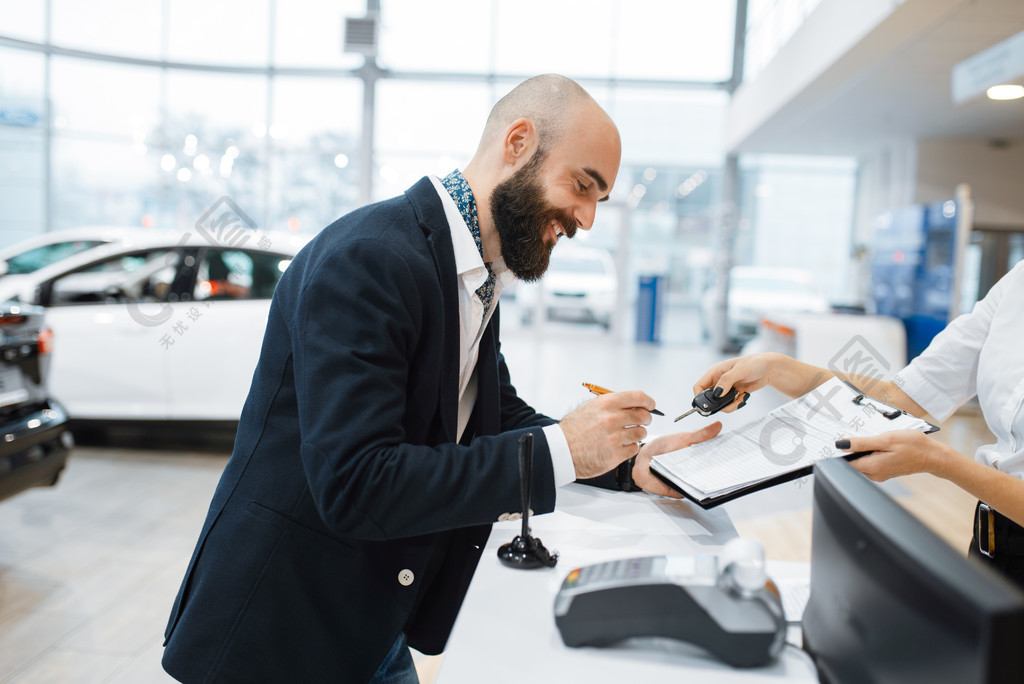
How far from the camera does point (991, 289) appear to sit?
141 cm

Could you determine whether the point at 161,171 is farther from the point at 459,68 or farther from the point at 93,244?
the point at 93,244

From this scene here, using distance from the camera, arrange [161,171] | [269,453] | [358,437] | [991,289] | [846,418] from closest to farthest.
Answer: [358,437] < [269,453] < [846,418] < [991,289] < [161,171]

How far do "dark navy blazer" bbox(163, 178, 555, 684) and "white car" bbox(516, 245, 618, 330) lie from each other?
30.4 feet

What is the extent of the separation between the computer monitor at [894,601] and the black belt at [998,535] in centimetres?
70

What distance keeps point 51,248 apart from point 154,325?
1294 mm

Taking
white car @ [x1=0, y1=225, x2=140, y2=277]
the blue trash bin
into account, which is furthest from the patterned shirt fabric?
the blue trash bin

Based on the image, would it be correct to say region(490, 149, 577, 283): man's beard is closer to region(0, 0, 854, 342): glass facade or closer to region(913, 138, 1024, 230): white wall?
region(913, 138, 1024, 230): white wall

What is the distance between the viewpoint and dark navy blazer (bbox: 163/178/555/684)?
88 cm

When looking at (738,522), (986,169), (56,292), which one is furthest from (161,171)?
(986,169)

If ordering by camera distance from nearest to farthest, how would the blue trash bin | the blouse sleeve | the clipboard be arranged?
the clipboard < the blouse sleeve < the blue trash bin

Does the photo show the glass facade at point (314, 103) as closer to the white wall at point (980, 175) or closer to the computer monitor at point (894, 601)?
the white wall at point (980, 175)

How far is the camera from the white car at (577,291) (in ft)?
33.9

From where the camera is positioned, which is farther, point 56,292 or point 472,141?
point 472,141

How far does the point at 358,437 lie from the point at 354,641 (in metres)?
0.35
